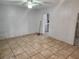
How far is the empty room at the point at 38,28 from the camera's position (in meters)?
2.58

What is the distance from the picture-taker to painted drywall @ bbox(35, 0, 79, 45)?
3017 mm

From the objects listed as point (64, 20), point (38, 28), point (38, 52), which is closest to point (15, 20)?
point (38, 28)

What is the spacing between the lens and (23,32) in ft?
15.5

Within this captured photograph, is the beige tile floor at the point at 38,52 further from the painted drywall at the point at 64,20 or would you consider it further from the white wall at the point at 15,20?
the white wall at the point at 15,20

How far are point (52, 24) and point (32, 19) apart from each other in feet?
5.86

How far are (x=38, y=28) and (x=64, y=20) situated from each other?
103 inches

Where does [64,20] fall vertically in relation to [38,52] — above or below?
above

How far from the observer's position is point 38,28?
5.53 m

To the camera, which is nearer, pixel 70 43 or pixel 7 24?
pixel 70 43

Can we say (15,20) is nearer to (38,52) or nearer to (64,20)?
(38,52)

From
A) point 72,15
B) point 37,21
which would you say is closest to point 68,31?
point 72,15

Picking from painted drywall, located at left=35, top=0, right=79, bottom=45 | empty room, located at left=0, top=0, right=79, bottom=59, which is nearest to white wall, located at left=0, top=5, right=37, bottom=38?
empty room, located at left=0, top=0, right=79, bottom=59

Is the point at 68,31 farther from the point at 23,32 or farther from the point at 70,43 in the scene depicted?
the point at 23,32

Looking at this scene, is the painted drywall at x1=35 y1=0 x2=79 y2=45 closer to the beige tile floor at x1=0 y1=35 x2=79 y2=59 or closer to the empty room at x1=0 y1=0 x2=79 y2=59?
the empty room at x1=0 y1=0 x2=79 y2=59
